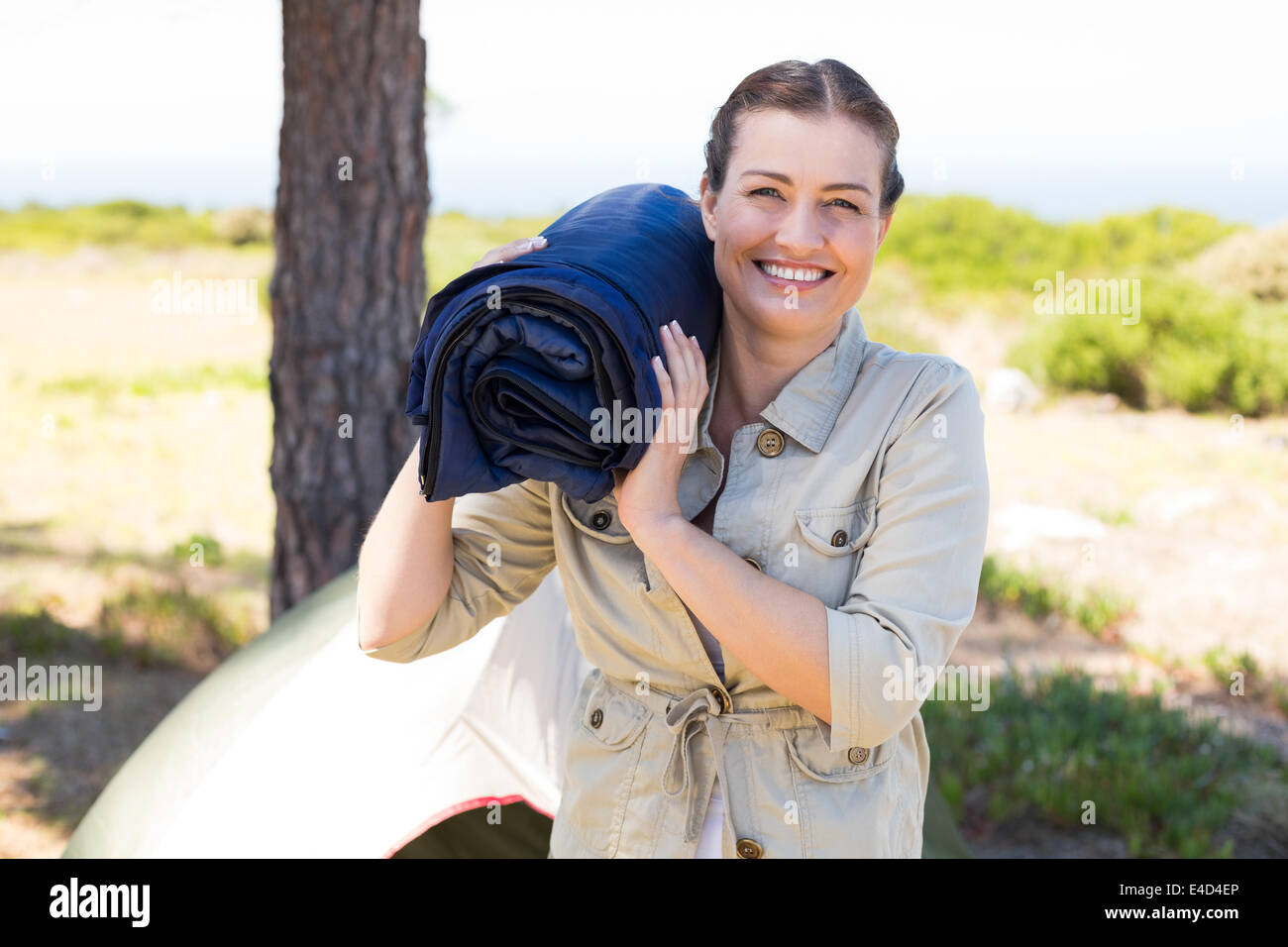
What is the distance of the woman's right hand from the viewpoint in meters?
1.59

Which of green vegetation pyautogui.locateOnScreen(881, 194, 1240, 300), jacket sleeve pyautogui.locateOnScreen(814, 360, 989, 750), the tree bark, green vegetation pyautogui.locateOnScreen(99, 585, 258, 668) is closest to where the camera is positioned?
jacket sleeve pyautogui.locateOnScreen(814, 360, 989, 750)

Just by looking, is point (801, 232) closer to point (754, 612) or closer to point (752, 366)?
point (752, 366)

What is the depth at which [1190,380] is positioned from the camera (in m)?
9.16

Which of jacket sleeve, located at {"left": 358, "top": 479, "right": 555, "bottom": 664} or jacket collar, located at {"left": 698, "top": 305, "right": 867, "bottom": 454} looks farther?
jacket sleeve, located at {"left": 358, "top": 479, "right": 555, "bottom": 664}

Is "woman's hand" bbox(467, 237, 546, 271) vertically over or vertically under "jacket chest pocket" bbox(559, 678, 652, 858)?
over

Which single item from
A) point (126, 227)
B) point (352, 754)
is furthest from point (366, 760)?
point (126, 227)

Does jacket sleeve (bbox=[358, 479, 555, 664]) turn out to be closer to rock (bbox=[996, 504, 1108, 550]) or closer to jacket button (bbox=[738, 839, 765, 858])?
jacket button (bbox=[738, 839, 765, 858])

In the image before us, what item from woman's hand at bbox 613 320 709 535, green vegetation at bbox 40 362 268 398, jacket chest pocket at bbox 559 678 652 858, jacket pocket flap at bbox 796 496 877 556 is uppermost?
green vegetation at bbox 40 362 268 398

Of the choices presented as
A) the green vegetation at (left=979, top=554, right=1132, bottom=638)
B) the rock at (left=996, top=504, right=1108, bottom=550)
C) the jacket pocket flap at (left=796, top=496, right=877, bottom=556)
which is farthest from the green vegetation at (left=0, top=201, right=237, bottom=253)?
the jacket pocket flap at (left=796, top=496, right=877, bottom=556)

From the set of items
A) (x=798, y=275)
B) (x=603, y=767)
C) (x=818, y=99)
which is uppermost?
(x=818, y=99)

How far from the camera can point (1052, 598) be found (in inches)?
215

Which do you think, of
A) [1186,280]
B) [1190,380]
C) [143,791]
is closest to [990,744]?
[143,791]

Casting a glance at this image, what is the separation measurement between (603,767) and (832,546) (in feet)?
1.72
